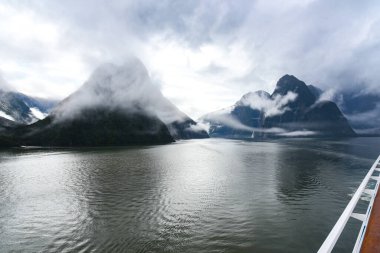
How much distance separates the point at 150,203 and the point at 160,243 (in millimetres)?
12894

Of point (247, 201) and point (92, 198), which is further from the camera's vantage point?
point (92, 198)

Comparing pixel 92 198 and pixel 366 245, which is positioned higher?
pixel 366 245

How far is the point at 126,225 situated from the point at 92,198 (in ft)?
45.3

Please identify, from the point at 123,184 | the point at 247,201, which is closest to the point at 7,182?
the point at 123,184

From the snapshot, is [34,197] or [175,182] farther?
[175,182]

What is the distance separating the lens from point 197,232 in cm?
2303

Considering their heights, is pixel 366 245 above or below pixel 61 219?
above

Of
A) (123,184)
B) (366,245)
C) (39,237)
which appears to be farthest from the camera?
(123,184)

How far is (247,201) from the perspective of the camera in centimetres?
3309

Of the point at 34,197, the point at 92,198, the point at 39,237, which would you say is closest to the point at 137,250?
the point at 39,237

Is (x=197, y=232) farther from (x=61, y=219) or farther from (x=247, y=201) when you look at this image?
(x=61, y=219)

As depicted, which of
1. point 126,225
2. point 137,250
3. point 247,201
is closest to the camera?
point 137,250

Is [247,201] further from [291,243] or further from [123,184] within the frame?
[123,184]

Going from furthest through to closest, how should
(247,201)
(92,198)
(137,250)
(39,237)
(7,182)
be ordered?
(7,182), (92,198), (247,201), (39,237), (137,250)
